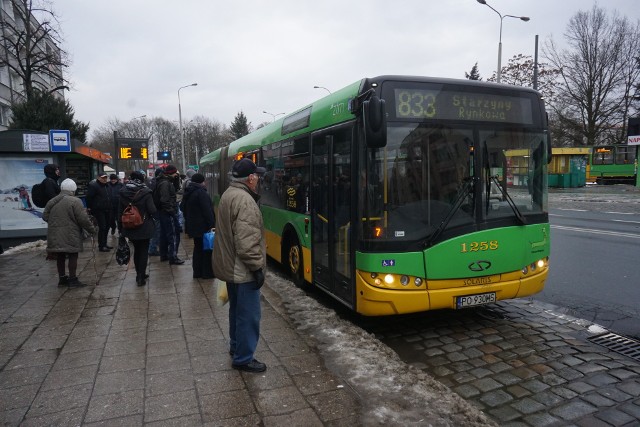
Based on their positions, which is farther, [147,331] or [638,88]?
[638,88]

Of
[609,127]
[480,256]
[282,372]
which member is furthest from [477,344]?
[609,127]

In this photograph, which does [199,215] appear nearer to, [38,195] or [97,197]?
[38,195]

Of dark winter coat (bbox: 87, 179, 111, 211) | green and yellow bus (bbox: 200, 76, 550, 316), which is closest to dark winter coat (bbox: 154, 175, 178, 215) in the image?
dark winter coat (bbox: 87, 179, 111, 211)

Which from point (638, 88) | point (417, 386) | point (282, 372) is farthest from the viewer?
point (638, 88)

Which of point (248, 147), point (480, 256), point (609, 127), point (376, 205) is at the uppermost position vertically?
point (609, 127)

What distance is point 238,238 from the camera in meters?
3.85

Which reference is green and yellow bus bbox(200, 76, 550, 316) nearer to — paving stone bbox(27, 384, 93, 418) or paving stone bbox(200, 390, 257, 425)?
paving stone bbox(200, 390, 257, 425)

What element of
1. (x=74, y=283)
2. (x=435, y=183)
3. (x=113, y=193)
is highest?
(x=435, y=183)

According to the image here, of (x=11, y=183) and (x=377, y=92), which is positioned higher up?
(x=377, y=92)

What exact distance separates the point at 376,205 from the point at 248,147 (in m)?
6.92

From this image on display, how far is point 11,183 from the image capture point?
41.2 feet

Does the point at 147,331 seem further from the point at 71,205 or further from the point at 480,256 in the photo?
the point at 480,256

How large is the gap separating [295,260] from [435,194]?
3203mm

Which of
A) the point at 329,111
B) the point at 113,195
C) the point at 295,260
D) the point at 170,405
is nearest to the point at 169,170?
the point at 113,195
